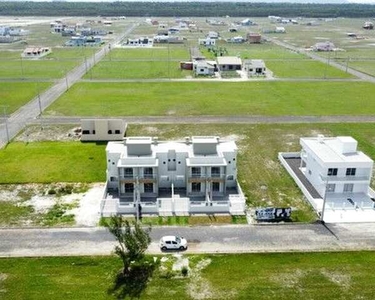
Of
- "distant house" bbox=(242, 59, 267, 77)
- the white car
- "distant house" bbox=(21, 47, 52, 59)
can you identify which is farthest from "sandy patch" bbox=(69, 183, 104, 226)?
"distant house" bbox=(21, 47, 52, 59)

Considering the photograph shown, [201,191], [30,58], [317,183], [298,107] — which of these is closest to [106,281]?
[201,191]

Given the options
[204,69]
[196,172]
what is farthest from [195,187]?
[204,69]

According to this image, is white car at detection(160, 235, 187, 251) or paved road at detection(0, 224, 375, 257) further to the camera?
paved road at detection(0, 224, 375, 257)

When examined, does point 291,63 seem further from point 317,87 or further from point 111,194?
point 111,194

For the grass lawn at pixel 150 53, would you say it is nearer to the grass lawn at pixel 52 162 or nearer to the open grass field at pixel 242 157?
the open grass field at pixel 242 157

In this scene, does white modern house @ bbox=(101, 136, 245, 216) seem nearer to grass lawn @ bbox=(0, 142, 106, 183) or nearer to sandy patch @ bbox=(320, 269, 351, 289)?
grass lawn @ bbox=(0, 142, 106, 183)

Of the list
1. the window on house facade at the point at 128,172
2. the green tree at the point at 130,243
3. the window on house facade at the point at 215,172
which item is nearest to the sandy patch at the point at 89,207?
the window on house facade at the point at 128,172

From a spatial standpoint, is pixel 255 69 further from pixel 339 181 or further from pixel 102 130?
pixel 339 181
